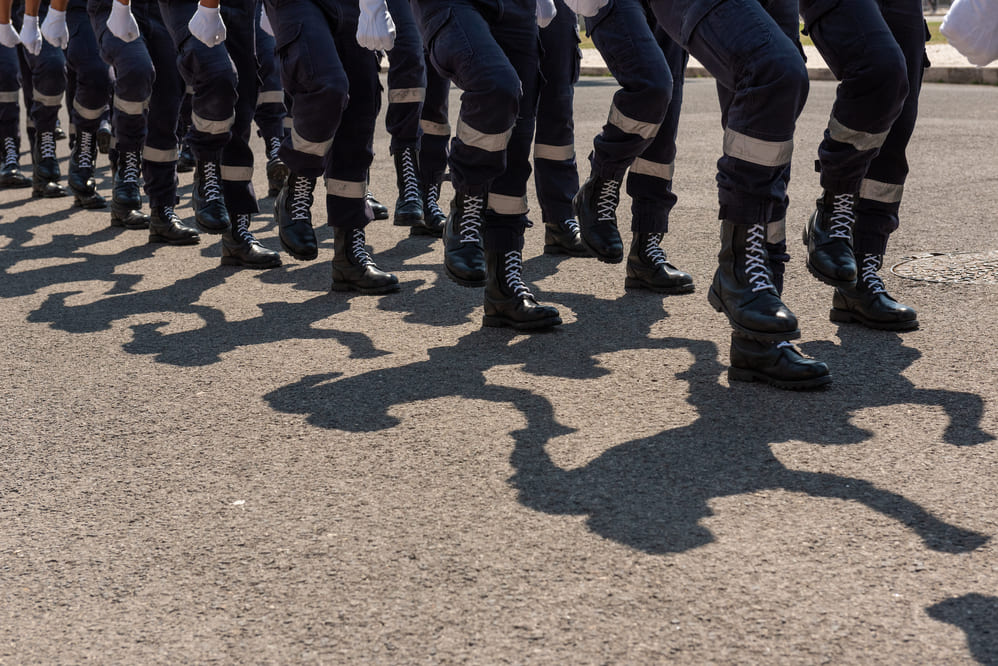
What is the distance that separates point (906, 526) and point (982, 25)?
5.16ft

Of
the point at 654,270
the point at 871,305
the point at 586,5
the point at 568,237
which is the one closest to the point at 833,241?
the point at 871,305

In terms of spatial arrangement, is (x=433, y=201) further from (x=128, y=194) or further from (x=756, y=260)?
(x=756, y=260)

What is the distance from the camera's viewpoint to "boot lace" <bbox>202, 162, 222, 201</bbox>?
6.14m

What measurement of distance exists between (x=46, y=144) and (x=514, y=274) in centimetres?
506

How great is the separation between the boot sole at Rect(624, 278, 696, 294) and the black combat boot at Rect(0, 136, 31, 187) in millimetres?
5475

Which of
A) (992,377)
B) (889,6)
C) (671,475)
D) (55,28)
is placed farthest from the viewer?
(55,28)

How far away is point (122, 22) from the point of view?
641cm

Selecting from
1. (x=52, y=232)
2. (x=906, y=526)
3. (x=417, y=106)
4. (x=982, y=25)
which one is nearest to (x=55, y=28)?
(x=52, y=232)

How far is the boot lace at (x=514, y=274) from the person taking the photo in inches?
179

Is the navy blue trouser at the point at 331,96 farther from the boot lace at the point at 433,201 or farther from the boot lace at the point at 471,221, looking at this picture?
the boot lace at the point at 433,201

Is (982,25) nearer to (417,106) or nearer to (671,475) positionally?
(671,475)

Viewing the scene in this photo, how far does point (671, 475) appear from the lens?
119 inches

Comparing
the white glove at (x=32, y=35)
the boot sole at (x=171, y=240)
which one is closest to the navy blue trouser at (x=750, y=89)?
the boot sole at (x=171, y=240)

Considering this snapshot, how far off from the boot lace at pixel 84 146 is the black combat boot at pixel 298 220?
2.81 metres
